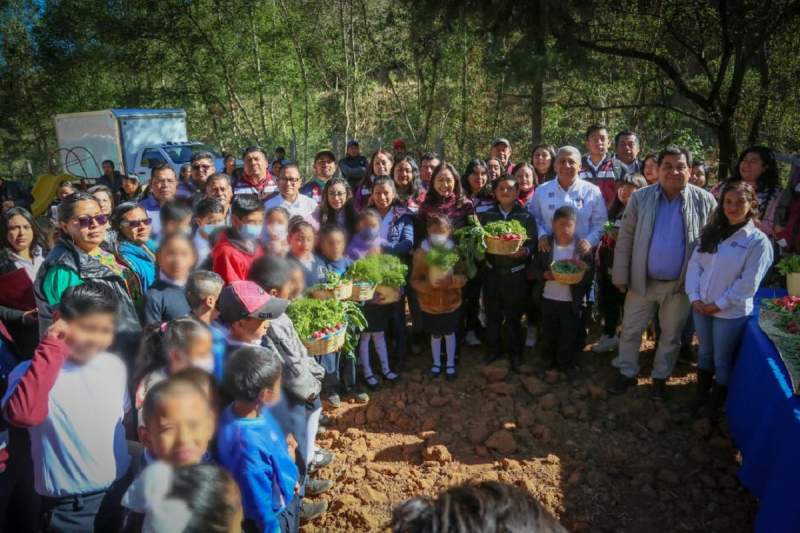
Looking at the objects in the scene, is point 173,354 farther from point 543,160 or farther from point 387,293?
point 543,160

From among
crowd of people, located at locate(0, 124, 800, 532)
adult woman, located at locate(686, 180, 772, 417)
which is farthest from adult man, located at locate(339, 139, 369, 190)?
adult woman, located at locate(686, 180, 772, 417)

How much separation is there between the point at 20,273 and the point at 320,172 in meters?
3.52

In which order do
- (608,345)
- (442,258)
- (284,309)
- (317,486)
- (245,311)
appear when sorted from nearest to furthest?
(245,311)
(284,309)
(317,486)
(442,258)
(608,345)

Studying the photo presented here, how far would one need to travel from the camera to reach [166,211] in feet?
14.1

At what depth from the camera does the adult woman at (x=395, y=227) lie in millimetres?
5199

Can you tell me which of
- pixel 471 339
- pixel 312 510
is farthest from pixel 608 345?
pixel 312 510

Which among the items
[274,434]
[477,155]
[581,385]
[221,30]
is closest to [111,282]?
[274,434]

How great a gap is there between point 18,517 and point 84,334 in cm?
137

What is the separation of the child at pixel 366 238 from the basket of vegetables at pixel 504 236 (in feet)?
3.39

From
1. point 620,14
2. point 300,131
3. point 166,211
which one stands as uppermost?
point 620,14

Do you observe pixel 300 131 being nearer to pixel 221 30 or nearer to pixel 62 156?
pixel 221 30

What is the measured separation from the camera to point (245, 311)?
2.82 metres

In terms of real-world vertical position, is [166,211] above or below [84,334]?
above

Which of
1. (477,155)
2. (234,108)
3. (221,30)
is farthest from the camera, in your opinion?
(234,108)
